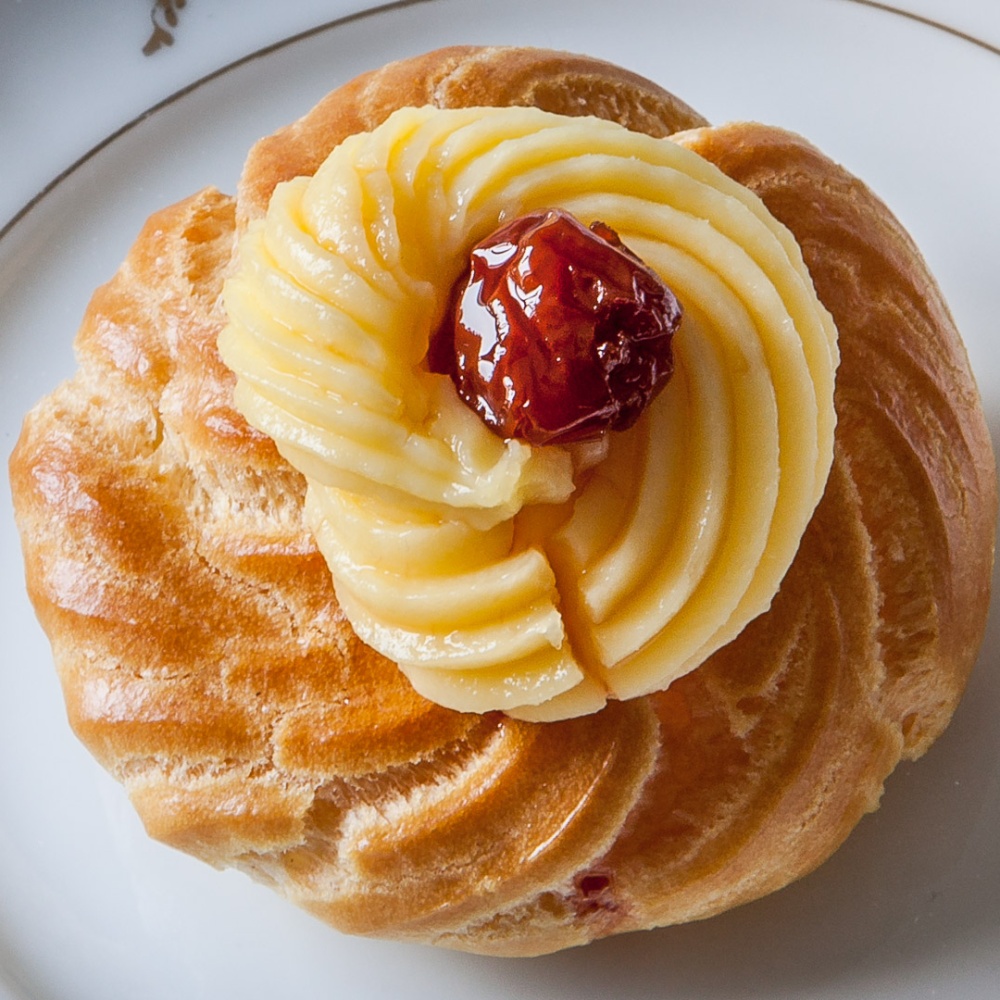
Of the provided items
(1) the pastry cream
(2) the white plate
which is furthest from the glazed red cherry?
(2) the white plate

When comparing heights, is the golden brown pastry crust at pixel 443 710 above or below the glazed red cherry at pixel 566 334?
below

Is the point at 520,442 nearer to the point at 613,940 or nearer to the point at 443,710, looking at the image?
the point at 443,710

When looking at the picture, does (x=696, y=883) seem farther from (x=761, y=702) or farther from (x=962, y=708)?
(x=962, y=708)

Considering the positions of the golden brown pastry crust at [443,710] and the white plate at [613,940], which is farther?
the white plate at [613,940]

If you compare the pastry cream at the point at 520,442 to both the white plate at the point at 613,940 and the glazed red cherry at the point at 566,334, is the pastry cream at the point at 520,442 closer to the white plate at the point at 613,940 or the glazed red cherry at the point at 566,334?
the glazed red cherry at the point at 566,334

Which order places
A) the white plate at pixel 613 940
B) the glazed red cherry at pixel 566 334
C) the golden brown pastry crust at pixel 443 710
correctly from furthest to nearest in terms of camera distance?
the white plate at pixel 613 940 < the golden brown pastry crust at pixel 443 710 < the glazed red cherry at pixel 566 334

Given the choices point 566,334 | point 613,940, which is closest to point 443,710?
point 566,334

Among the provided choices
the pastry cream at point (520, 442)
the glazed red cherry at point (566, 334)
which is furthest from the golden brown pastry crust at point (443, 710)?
the glazed red cherry at point (566, 334)
